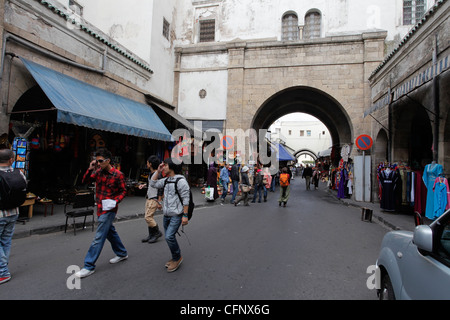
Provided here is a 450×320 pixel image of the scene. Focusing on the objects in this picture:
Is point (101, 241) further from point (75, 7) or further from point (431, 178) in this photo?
point (75, 7)

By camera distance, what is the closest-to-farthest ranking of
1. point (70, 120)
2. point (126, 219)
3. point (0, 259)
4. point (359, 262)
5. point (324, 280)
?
point (0, 259)
point (324, 280)
point (359, 262)
point (70, 120)
point (126, 219)

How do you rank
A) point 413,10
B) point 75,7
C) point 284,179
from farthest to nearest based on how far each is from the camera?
point 413,10, point 75,7, point 284,179

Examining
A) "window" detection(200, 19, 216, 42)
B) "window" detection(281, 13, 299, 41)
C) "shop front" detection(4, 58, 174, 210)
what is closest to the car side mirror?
"shop front" detection(4, 58, 174, 210)

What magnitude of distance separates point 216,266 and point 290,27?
629 inches

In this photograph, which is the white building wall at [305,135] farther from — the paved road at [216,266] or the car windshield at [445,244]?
the car windshield at [445,244]

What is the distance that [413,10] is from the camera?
561 inches

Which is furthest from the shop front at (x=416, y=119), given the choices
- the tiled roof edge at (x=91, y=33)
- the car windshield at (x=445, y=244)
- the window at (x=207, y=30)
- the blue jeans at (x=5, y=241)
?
the tiled roof edge at (x=91, y=33)

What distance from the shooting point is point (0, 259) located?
3.32 metres

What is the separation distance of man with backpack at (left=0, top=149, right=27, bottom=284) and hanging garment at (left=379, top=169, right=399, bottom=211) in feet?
33.9

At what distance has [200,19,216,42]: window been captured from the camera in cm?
1706

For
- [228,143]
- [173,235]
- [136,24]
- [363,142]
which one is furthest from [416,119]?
[136,24]
